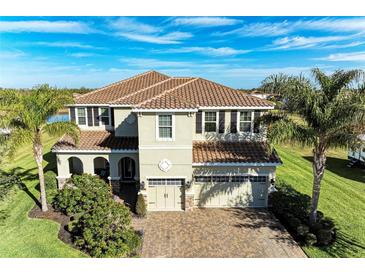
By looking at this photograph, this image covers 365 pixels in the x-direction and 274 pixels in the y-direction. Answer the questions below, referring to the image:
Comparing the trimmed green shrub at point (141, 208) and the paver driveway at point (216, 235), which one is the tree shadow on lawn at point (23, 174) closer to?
the trimmed green shrub at point (141, 208)

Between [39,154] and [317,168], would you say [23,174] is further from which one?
[317,168]

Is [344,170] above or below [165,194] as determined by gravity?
below

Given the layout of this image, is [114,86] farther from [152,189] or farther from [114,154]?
[152,189]

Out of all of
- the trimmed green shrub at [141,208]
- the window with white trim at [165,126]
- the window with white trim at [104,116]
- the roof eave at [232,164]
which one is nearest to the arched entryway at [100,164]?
the window with white trim at [104,116]

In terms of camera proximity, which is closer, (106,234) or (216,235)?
(106,234)

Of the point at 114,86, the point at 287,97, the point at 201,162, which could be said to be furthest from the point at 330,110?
the point at 114,86

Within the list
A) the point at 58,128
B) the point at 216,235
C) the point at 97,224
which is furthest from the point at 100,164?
the point at 216,235
